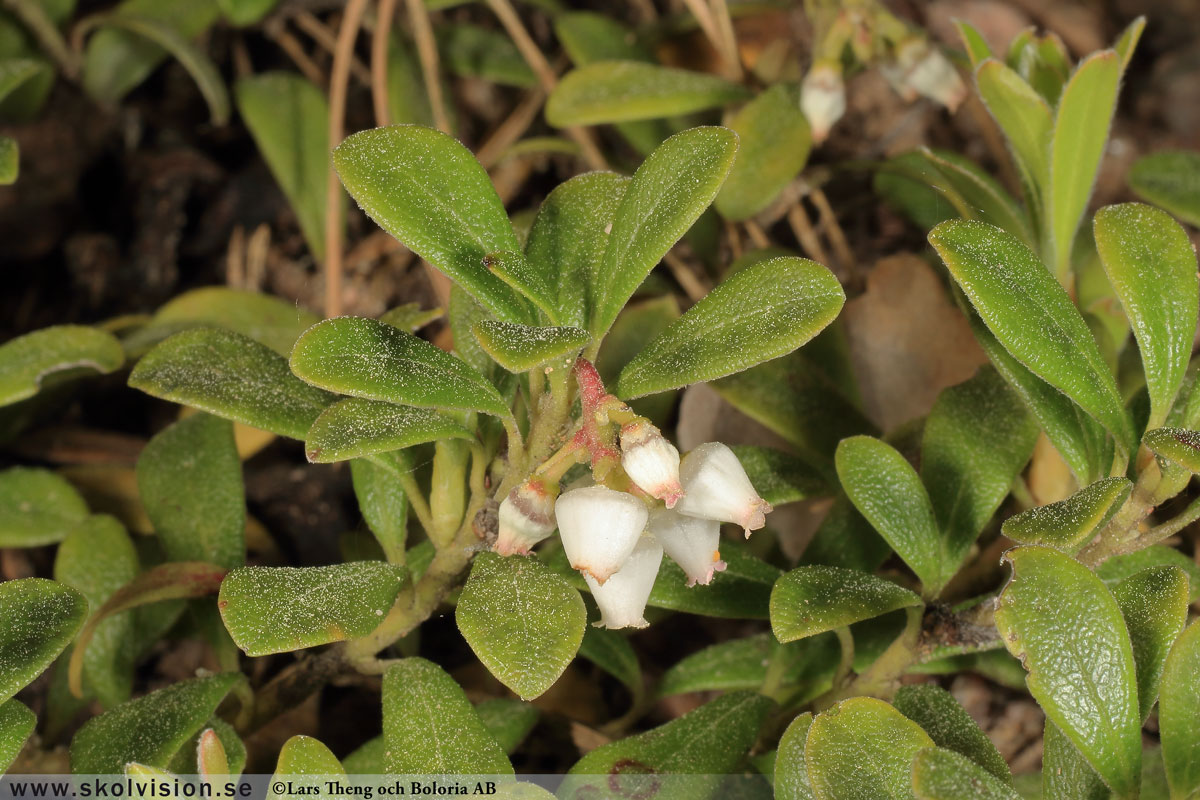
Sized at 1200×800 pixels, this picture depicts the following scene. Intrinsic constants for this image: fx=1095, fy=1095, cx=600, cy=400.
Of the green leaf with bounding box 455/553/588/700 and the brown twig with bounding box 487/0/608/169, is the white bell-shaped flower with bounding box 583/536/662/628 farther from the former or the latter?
the brown twig with bounding box 487/0/608/169

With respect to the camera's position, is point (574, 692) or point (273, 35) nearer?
point (574, 692)

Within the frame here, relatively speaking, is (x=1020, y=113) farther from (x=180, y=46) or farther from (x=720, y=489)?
(x=180, y=46)

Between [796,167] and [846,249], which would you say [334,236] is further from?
[846,249]

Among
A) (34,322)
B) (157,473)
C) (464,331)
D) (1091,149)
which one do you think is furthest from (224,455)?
(1091,149)

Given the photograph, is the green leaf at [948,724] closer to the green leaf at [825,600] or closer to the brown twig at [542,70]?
the green leaf at [825,600]

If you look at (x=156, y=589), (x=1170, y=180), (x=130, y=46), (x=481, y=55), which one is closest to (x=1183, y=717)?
(x=156, y=589)

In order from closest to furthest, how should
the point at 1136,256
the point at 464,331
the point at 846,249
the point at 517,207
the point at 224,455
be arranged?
the point at 1136,256 → the point at 464,331 → the point at 224,455 → the point at 846,249 → the point at 517,207

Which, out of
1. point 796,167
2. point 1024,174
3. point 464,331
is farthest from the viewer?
point 796,167

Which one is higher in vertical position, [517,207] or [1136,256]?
[1136,256]
